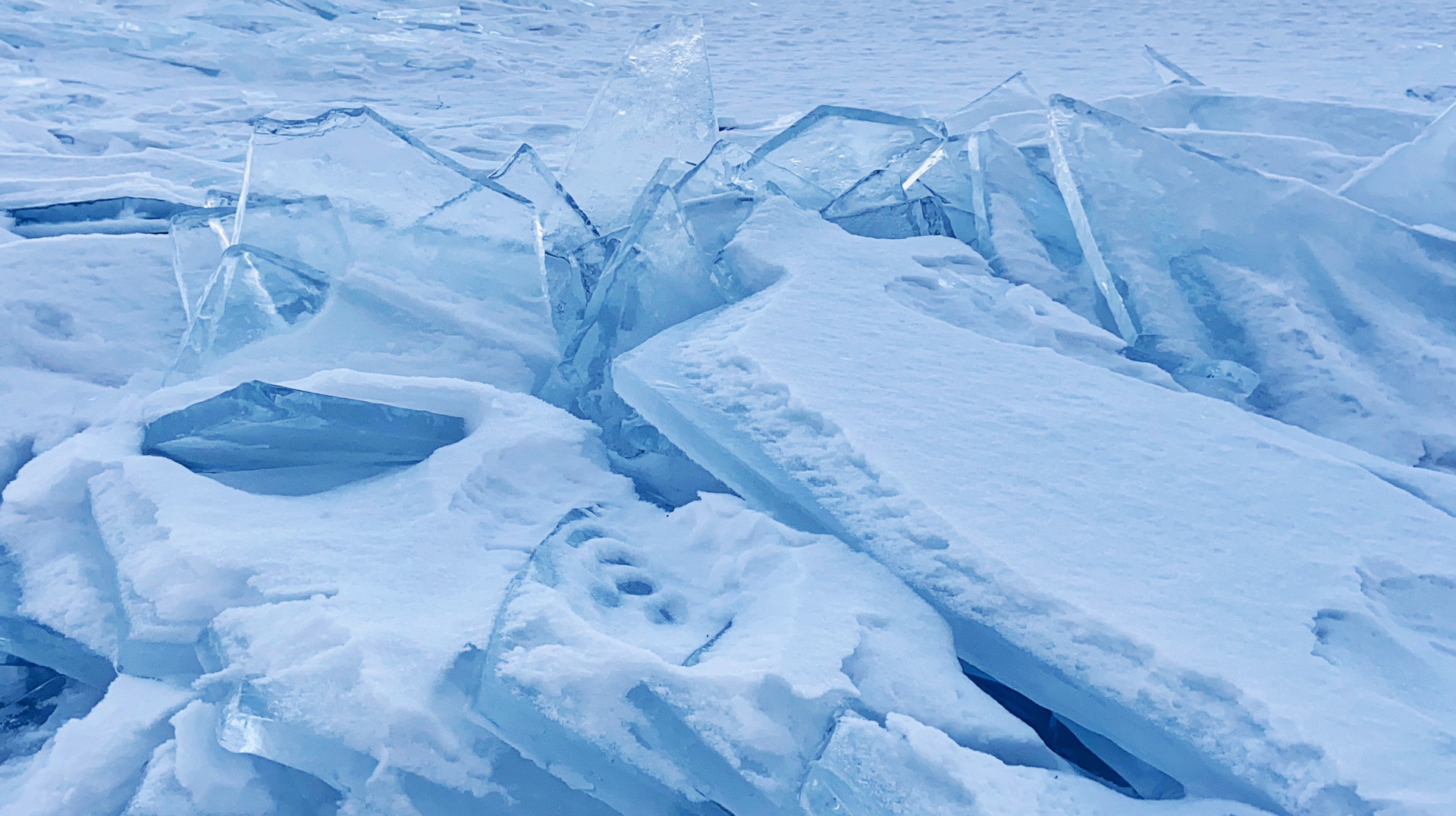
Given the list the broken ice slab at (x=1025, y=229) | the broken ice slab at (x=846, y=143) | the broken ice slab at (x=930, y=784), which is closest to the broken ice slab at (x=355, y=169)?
the broken ice slab at (x=846, y=143)

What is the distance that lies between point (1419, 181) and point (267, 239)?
245 cm

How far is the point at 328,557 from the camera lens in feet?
3.78

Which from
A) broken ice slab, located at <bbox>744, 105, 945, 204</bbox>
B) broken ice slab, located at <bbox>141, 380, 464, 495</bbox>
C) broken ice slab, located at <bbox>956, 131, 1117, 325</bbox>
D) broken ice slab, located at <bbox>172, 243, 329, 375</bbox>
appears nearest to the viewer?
broken ice slab, located at <bbox>141, 380, 464, 495</bbox>

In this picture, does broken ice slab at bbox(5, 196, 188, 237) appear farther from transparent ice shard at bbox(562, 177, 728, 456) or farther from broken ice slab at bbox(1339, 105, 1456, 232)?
broken ice slab at bbox(1339, 105, 1456, 232)

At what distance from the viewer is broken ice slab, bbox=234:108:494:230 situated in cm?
191

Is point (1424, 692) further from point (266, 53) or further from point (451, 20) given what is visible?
point (451, 20)

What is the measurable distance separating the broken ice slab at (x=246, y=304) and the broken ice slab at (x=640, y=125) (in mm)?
645

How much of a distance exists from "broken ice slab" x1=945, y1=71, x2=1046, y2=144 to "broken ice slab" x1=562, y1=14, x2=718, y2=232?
2.55 feet

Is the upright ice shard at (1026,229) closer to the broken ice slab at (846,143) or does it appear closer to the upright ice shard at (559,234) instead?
the broken ice slab at (846,143)

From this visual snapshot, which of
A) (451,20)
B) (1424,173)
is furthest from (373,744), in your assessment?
(451,20)

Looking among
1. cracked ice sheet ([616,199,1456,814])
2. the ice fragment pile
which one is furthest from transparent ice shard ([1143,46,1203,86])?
cracked ice sheet ([616,199,1456,814])

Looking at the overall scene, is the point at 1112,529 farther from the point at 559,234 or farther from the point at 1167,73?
the point at 1167,73

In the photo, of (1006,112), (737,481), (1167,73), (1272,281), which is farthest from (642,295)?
(1167,73)

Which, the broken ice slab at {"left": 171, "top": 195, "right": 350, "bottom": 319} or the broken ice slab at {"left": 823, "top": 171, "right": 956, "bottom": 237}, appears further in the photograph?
the broken ice slab at {"left": 823, "top": 171, "right": 956, "bottom": 237}
